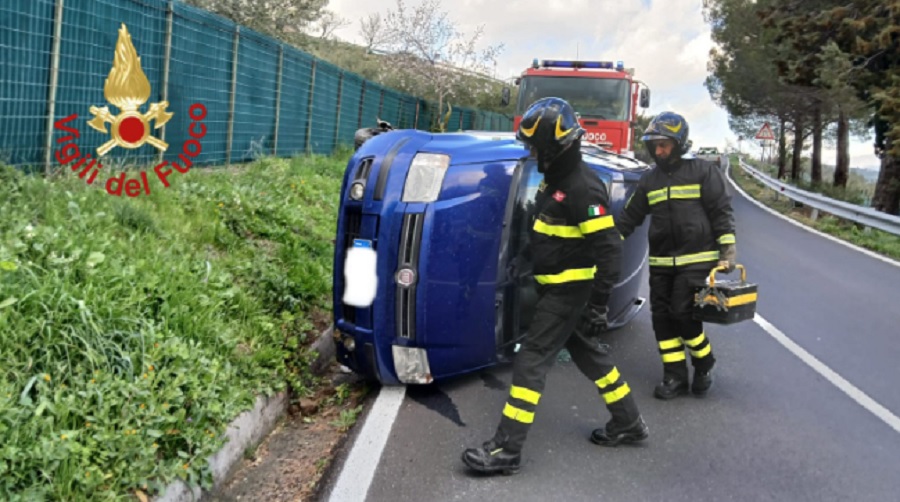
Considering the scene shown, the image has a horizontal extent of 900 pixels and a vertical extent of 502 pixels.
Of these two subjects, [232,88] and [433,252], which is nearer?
[433,252]

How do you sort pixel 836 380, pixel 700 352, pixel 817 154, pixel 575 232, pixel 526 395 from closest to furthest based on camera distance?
pixel 526 395 < pixel 575 232 < pixel 700 352 < pixel 836 380 < pixel 817 154

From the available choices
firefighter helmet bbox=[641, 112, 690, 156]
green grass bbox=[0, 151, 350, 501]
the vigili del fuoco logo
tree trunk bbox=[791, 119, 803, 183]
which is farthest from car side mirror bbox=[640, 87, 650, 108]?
tree trunk bbox=[791, 119, 803, 183]

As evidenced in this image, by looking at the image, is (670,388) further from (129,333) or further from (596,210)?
(129,333)

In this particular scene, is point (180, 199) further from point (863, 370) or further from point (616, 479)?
point (863, 370)

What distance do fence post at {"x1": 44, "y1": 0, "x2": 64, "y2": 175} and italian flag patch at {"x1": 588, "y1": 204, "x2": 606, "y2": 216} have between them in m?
4.90

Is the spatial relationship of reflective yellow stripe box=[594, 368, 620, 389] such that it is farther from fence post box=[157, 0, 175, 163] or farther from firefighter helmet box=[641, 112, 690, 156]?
fence post box=[157, 0, 175, 163]

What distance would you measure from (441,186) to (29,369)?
2296 mm

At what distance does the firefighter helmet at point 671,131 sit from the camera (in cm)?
495

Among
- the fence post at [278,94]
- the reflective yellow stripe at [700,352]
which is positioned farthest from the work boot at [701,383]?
the fence post at [278,94]

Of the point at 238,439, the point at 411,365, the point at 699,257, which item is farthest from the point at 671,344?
the point at 238,439

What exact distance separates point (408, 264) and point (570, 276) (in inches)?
37.7

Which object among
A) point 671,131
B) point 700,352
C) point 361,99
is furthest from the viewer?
point 361,99

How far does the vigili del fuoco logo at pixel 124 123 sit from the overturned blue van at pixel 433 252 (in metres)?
2.94

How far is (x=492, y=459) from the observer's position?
379 centimetres
